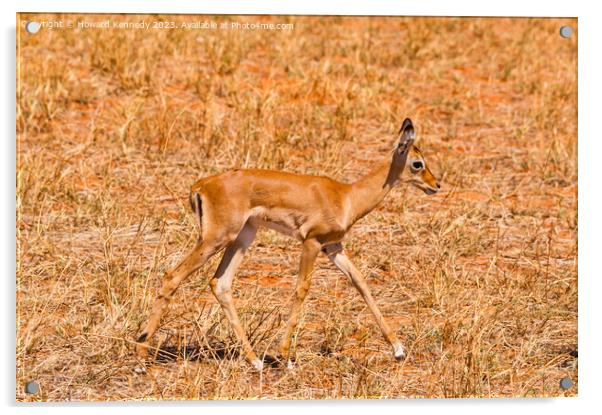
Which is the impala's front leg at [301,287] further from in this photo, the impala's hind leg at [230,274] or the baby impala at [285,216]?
the impala's hind leg at [230,274]

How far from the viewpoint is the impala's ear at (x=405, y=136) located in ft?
23.1

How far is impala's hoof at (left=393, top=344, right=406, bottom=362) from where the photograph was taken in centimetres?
716

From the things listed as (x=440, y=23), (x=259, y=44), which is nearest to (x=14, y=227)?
(x=259, y=44)

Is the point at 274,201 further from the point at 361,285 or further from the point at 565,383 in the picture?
the point at 565,383

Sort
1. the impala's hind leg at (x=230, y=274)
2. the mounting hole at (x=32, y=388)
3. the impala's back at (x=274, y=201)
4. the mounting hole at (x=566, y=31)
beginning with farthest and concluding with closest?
the mounting hole at (x=566, y=31)
the impala's hind leg at (x=230, y=274)
the impala's back at (x=274, y=201)
the mounting hole at (x=32, y=388)

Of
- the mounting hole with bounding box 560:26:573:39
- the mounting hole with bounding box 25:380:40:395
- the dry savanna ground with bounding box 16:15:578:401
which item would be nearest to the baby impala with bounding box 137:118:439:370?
the dry savanna ground with bounding box 16:15:578:401

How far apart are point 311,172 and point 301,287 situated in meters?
1.70

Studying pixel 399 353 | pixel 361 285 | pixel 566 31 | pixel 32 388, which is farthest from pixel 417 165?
pixel 32 388

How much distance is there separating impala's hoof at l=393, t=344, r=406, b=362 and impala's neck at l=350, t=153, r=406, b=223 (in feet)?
2.08

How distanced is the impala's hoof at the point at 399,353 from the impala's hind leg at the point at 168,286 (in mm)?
986

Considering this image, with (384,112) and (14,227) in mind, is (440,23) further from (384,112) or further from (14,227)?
(14,227)

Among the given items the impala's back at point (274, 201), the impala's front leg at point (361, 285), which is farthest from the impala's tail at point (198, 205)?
the impala's front leg at point (361, 285)

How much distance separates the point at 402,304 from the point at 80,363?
166 centimetres

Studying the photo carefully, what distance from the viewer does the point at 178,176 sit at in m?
8.53
